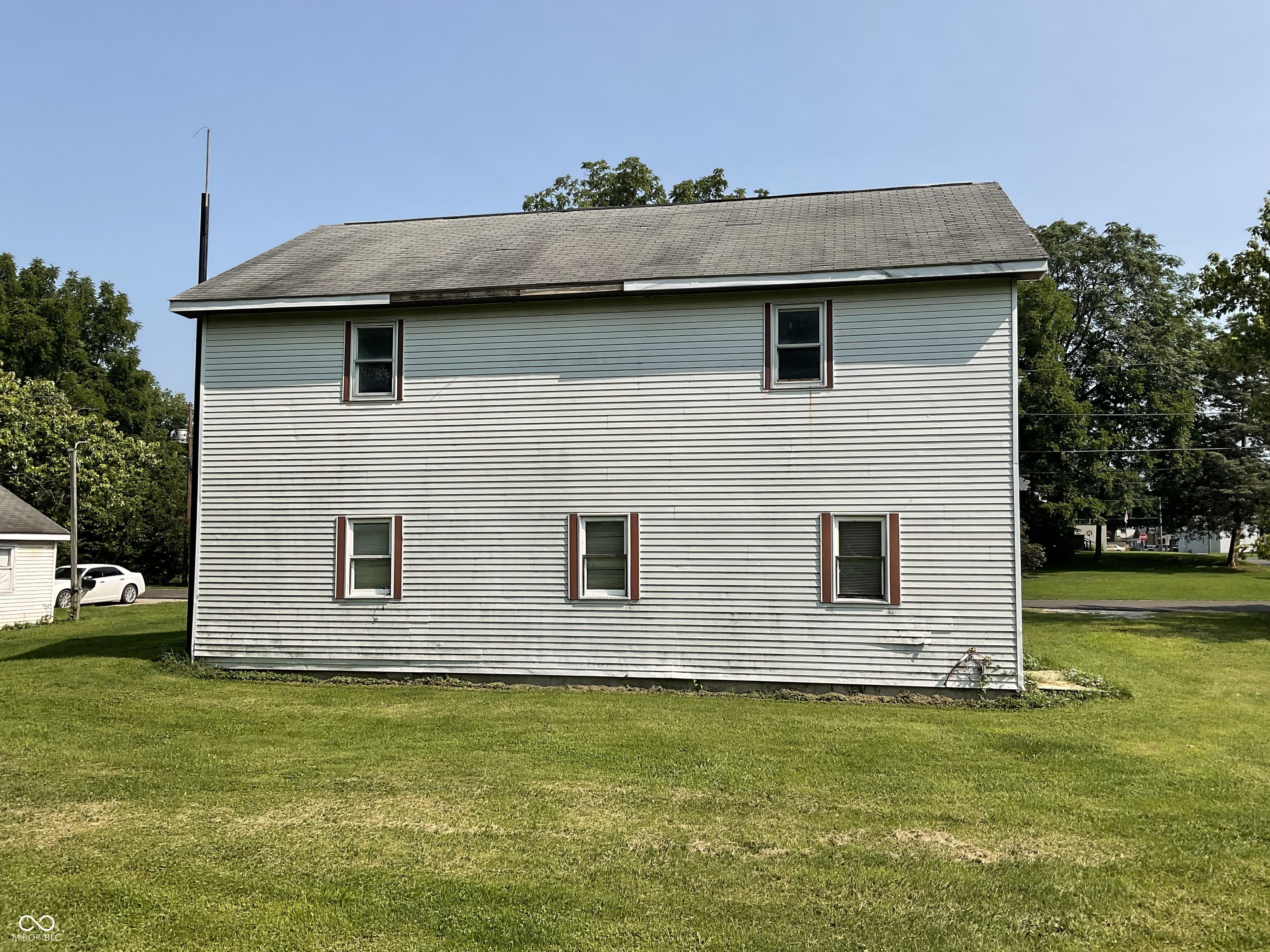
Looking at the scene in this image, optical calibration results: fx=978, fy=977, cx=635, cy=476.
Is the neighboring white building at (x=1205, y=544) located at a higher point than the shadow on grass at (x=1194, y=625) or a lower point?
higher

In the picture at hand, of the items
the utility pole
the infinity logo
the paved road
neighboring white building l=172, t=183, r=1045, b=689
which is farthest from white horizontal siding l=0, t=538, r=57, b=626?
the paved road

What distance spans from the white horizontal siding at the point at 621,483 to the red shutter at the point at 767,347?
0.39 feet

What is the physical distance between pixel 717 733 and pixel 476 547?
5170 mm

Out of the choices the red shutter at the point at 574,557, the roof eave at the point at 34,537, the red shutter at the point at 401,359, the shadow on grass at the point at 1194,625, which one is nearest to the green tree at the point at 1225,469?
the shadow on grass at the point at 1194,625

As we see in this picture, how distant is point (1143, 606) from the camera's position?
29219 mm

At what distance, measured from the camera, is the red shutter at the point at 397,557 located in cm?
1415

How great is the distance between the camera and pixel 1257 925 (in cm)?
539

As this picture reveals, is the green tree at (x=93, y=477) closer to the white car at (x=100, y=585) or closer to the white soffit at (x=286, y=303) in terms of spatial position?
the white car at (x=100, y=585)

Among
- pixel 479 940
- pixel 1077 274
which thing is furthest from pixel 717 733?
pixel 1077 274

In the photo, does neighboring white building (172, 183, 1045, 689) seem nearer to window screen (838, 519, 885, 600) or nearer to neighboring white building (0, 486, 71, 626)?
window screen (838, 519, 885, 600)

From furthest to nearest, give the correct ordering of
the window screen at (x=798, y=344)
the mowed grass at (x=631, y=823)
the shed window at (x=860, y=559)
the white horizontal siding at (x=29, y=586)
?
1. the white horizontal siding at (x=29, y=586)
2. the window screen at (x=798, y=344)
3. the shed window at (x=860, y=559)
4. the mowed grass at (x=631, y=823)

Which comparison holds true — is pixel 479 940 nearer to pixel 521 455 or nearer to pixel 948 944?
pixel 948 944

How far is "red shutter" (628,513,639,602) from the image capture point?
13.5 metres

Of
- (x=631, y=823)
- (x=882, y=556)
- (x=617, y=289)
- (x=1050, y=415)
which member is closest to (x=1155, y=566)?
(x=1050, y=415)
